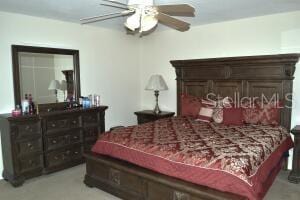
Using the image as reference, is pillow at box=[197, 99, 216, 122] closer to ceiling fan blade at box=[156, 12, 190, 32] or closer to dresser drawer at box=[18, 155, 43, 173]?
ceiling fan blade at box=[156, 12, 190, 32]

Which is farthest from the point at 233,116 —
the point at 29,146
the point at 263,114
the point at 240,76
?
the point at 29,146

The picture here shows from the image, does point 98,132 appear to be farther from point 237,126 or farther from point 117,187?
point 237,126

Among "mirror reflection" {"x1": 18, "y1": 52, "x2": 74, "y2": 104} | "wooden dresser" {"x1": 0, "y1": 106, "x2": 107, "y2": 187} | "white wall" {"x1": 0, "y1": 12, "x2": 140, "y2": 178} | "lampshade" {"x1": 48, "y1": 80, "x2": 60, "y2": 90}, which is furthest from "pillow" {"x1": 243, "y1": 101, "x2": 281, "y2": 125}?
"lampshade" {"x1": 48, "y1": 80, "x2": 60, "y2": 90}

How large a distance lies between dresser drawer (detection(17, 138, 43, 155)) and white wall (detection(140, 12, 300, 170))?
2.57m

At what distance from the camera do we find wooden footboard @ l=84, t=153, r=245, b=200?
2232 millimetres

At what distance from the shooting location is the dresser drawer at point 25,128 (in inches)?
128

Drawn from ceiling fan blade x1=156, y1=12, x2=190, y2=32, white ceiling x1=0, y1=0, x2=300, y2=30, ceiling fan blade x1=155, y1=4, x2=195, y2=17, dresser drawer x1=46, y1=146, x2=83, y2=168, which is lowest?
dresser drawer x1=46, y1=146, x2=83, y2=168

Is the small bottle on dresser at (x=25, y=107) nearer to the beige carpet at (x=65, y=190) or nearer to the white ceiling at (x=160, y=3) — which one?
the beige carpet at (x=65, y=190)

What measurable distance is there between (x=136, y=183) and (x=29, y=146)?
1.71 metres

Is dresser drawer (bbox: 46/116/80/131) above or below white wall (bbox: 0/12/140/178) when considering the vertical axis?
below

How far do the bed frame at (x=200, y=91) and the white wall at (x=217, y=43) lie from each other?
0.55 feet

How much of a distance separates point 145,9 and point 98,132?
8.61 feet

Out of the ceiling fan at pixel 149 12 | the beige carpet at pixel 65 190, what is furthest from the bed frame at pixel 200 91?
the ceiling fan at pixel 149 12

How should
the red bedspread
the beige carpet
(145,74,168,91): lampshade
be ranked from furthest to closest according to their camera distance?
(145,74,168,91): lampshade, the beige carpet, the red bedspread
